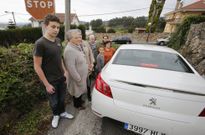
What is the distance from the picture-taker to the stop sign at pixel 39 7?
2.72m

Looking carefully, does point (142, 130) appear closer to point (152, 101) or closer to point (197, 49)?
point (152, 101)

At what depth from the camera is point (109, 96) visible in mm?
1986

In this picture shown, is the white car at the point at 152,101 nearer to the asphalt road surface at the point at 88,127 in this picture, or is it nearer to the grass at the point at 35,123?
the asphalt road surface at the point at 88,127

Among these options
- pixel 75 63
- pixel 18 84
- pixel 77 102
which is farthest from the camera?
pixel 77 102

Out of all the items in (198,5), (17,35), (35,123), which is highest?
(198,5)

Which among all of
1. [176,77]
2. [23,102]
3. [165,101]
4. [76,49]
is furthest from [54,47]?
[176,77]

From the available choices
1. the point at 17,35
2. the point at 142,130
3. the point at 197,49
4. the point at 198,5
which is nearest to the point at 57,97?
the point at 142,130

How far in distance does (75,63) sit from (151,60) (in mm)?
1414

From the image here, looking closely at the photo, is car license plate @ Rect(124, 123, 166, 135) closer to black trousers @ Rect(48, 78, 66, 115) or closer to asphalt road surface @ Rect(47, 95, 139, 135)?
asphalt road surface @ Rect(47, 95, 139, 135)

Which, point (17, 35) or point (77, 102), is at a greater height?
point (77, 102)

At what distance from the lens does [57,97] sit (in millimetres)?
2541

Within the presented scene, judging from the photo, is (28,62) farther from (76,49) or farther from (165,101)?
(165,101)

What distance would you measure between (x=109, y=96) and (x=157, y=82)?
66cm

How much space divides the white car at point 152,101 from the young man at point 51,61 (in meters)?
0.68
